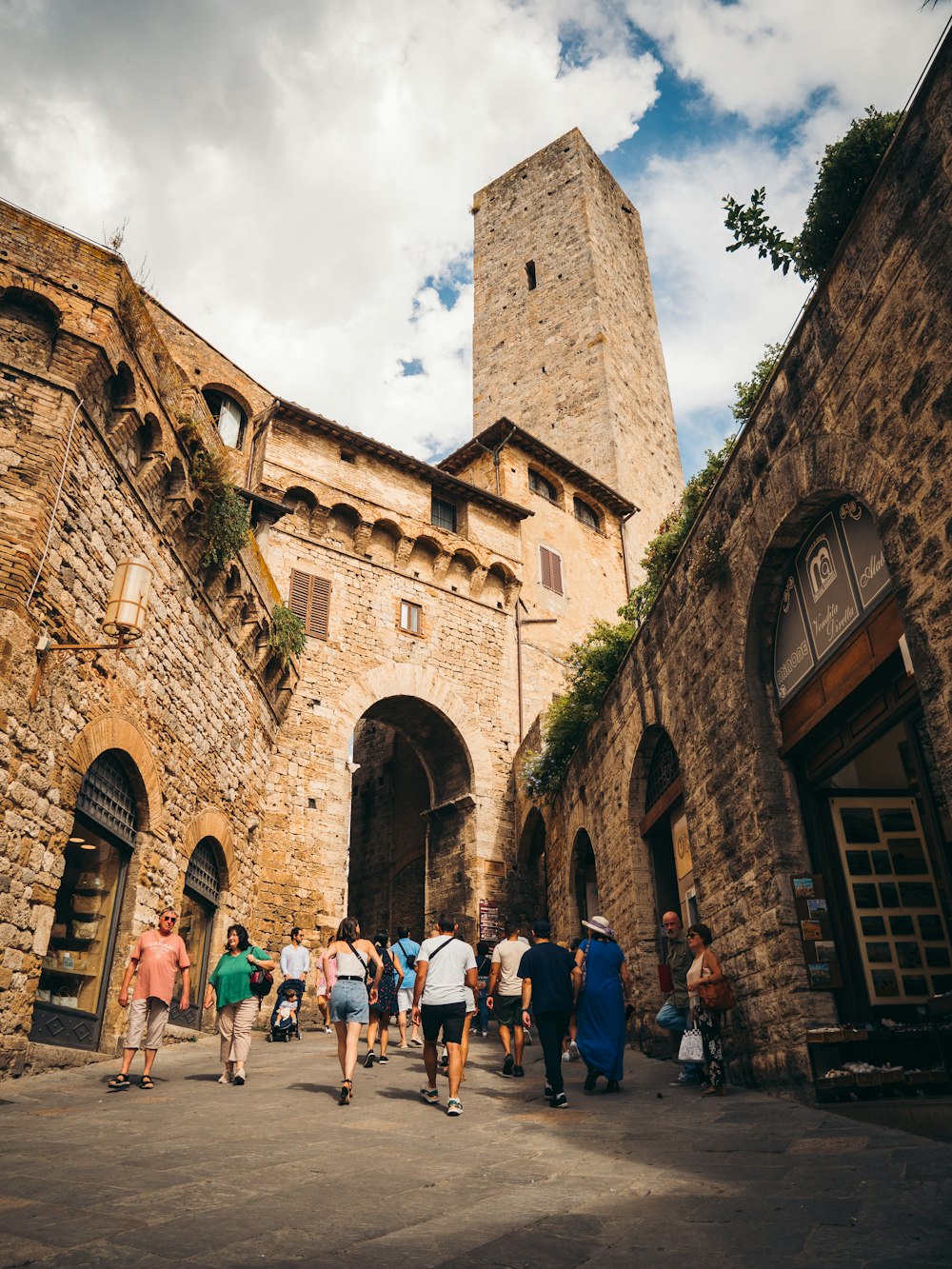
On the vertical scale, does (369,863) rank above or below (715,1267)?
above

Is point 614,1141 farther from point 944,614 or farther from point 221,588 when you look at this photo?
point 221,588

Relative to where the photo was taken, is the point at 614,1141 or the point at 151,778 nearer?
the point at 614,1141

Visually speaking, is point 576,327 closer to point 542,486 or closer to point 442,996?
point 542,486

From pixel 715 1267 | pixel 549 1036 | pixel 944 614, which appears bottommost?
pixel 715 1267

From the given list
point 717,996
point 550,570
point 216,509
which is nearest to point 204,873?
point 216,509

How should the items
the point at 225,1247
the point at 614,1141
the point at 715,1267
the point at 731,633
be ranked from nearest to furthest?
the point at 715,1267
the point at 225,1247
the point at 614,1141
the point at 731,633

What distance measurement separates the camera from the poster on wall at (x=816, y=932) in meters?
5.50

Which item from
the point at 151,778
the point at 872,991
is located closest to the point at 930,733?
the point at 872,991

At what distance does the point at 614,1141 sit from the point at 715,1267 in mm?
2200

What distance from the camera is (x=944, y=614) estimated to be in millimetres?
4047

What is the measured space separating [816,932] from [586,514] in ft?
64.7

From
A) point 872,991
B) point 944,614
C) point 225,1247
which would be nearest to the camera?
point 225,1247

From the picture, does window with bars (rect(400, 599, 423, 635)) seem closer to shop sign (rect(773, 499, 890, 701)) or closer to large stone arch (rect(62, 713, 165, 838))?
large stone arch (rect(62, 713, 165, 838))

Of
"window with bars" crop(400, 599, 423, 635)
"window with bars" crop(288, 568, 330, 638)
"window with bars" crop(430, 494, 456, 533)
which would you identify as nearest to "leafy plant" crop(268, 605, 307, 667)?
"window with bars" crop(288, 568, 330, 638)
